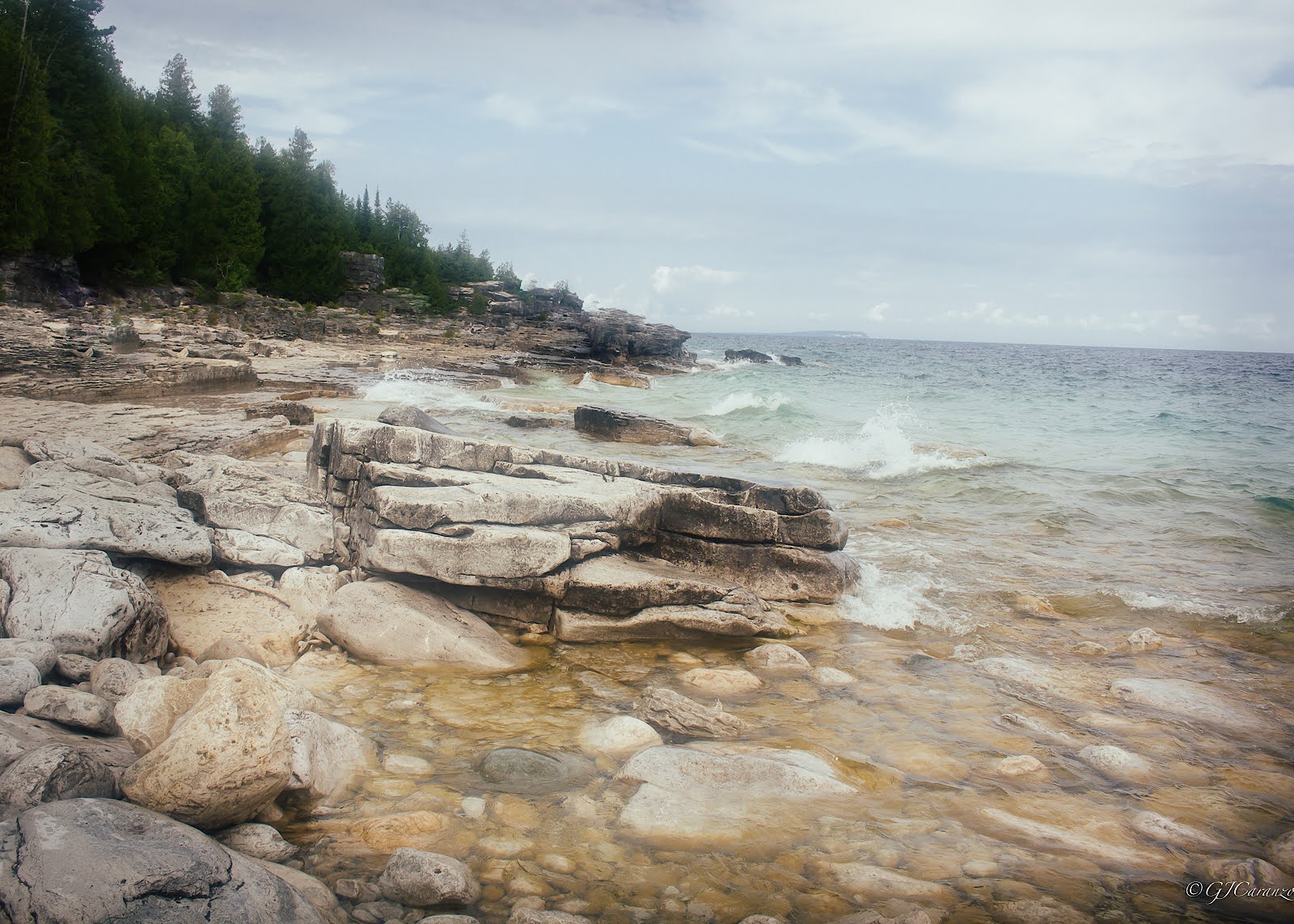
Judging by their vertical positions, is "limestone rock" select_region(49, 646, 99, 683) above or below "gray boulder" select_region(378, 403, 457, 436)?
below

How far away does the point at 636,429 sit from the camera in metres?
17.2

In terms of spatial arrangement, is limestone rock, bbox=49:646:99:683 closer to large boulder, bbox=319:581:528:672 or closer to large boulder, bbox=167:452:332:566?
large boulder, bbox=319:581:528:672

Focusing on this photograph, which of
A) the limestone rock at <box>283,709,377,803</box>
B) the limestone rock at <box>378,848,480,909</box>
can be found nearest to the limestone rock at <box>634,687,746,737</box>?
the limestone rock at <box>283,709,377,803</box>

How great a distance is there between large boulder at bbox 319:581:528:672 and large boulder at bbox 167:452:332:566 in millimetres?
1086

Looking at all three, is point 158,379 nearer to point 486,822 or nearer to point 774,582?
point 774,582

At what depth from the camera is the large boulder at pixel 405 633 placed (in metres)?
5.68

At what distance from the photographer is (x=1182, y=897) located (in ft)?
11.1

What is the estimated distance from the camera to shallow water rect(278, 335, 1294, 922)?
339 centimetres

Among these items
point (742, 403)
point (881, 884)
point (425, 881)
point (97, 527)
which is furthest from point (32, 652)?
point (742, 403)

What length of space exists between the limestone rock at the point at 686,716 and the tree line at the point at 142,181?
141 ft

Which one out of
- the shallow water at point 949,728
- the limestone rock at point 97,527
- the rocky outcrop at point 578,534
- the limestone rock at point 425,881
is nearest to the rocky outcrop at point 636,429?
the shallow water at point 949,728

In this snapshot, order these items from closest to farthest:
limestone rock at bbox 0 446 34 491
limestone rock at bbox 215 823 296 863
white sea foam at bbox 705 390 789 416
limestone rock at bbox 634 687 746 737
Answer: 1. limestone rock at bbox 215 823 296 863
2. limestone rock at bbox 634 687 746 737
3. limestone rock at bbox 0 446 34 491
4. white sea foam at bbox 705 390 789 416

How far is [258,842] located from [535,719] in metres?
1.98

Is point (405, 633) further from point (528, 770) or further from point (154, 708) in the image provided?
point (154, 708)
